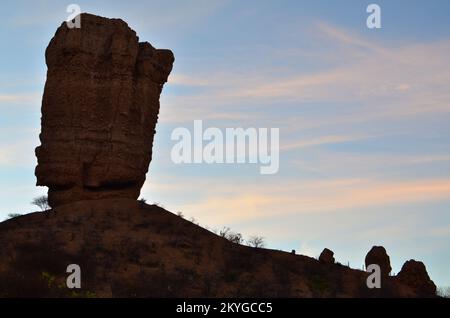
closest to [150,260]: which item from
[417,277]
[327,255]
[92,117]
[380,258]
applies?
[92,117]

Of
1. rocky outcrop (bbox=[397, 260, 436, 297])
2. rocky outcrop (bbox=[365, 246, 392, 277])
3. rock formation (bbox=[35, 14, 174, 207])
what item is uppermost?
rock formation (bbox=[35, 14, 174, 207])

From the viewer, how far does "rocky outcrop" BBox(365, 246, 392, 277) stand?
139 feet

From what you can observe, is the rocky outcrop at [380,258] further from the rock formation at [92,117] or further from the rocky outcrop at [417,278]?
the rock formation at [92,117]

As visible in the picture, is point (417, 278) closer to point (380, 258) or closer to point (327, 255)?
point (380, 258)

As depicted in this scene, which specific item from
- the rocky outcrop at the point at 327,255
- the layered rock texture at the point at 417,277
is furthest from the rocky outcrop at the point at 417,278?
the rocky outcrop at the point at 327,255

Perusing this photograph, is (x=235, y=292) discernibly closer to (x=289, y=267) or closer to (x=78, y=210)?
(x=289, y=267)

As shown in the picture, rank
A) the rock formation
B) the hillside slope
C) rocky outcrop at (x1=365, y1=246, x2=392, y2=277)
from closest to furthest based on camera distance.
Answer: the hillside slope → the rock formation → rocky outcrop at (x1=365, y1=246, x2=392, y2=277)

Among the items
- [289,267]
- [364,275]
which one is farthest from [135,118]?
[364,275]

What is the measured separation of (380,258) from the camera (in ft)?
139

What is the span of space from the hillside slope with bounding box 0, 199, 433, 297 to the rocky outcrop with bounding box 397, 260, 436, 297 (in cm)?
92

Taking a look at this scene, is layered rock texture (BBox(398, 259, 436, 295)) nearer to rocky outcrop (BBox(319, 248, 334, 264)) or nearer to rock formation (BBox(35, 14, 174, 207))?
rocky outcrop (BBox(319, 248, 334, 264))

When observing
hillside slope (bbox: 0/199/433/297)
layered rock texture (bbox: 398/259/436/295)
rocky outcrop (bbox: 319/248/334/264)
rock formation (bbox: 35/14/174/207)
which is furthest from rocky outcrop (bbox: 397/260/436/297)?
rock formation (bbox: 35/14/174/207)

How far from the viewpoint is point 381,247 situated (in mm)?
42656

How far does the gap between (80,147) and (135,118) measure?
3.39m
